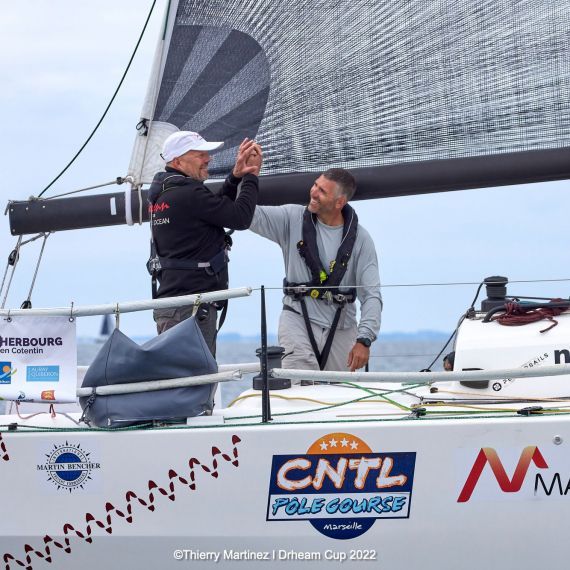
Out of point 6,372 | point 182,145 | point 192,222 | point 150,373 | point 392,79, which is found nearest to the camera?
point 150,373

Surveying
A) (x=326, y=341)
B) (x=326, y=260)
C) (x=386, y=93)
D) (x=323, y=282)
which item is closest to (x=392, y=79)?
(x=386, y=93)

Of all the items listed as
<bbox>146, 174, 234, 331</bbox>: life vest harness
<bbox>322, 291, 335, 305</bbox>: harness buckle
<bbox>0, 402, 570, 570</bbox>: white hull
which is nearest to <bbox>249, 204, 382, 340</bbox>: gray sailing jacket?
<bbox>322, 291, 335, 305</bbox>: harness buckle

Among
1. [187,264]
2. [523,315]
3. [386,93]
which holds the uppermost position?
[386,93]

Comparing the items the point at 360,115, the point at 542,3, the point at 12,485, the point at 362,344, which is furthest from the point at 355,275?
the point at 12,485

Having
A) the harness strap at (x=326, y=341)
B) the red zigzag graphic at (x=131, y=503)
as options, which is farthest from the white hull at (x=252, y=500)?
the harness strap at (x=326, y=341)

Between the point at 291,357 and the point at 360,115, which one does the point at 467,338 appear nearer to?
the point at 291,357

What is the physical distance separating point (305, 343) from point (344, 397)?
1.63ft

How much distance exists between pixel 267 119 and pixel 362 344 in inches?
49.7

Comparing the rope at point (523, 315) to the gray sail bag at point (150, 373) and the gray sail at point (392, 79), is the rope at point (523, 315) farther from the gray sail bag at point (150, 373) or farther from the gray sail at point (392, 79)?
the gray sail bag at point (150, 373)

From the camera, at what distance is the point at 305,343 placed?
5.38 m

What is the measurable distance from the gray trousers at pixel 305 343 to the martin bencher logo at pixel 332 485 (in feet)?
3.93

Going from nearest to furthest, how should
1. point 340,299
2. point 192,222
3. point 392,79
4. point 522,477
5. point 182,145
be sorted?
1. point 522,477
2. point 192,222
3. point 182,145
4. point 340,299
5. point 392,79

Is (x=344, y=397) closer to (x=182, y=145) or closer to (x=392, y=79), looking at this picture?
(x=182, y=145)

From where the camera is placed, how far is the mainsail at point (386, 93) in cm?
552
